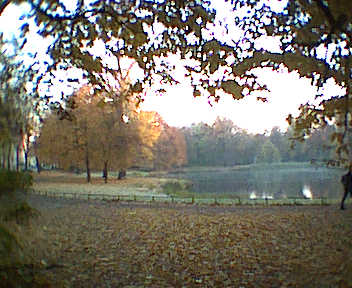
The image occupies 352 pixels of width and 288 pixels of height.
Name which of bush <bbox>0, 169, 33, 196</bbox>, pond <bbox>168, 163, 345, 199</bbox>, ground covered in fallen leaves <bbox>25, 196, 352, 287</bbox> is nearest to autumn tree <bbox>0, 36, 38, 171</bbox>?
bush <bbox>0, 169, 33, 196</bbox>

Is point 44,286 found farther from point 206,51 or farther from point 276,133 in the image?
point 276,133

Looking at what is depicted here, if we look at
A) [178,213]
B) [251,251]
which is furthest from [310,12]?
[178,213]

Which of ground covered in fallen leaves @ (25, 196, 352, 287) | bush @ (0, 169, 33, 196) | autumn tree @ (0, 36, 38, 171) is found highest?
autumn tree @ (0, 36, 38, 171)

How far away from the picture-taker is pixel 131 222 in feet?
36.5

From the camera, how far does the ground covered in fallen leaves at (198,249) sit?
5.34 m

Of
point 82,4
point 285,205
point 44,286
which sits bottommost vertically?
point 285,205

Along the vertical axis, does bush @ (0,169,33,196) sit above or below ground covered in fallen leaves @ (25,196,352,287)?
above

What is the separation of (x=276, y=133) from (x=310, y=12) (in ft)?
262

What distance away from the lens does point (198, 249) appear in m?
7.31

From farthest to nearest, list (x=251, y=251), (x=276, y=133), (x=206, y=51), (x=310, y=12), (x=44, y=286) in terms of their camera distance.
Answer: (x=276, y=133) < (x=251, y=251) < (x=206, y=51) < (x=310, y=12) < (x=44, y=286)

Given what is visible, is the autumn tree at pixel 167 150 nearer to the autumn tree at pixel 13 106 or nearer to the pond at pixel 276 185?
the pond at pixel 276 185

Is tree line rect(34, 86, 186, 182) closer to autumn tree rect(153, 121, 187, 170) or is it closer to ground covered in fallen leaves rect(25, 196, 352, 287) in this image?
autumn tree rect(153, 121, 187, 170)

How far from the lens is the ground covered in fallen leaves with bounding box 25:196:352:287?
5336 mm

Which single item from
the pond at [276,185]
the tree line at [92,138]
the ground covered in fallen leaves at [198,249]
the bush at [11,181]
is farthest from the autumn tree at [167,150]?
the bush at [11,181]
